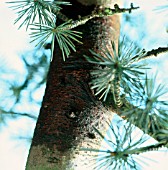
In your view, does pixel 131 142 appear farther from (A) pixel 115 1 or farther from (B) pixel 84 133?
(A) pixel 115 1

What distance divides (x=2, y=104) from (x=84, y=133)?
401mm

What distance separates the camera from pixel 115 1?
75 centimetres

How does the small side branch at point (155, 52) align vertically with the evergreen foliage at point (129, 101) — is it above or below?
above

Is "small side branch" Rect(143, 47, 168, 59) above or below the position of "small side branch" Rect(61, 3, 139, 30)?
below

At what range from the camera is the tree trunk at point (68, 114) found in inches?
25.9

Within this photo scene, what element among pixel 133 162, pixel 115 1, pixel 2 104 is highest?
pixel 115 1

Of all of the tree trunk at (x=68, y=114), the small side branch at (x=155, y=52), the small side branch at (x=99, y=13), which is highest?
the small side branch at (x=99, y=13)

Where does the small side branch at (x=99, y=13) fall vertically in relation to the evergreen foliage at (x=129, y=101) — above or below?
above

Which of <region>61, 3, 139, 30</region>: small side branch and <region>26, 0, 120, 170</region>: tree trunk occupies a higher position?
<region>61, 3, 139, 30</region>: small side branch

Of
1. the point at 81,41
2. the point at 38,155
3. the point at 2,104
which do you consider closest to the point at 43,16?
the point at 81,41

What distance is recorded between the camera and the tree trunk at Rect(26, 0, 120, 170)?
659 mm

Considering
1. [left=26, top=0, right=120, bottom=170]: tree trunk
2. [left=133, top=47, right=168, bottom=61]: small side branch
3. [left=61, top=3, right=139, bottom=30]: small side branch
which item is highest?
[left=61, top=3, right=139, bottom=30]: small side branch

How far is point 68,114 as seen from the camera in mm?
669

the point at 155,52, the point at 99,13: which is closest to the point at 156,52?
the point at 155,52
